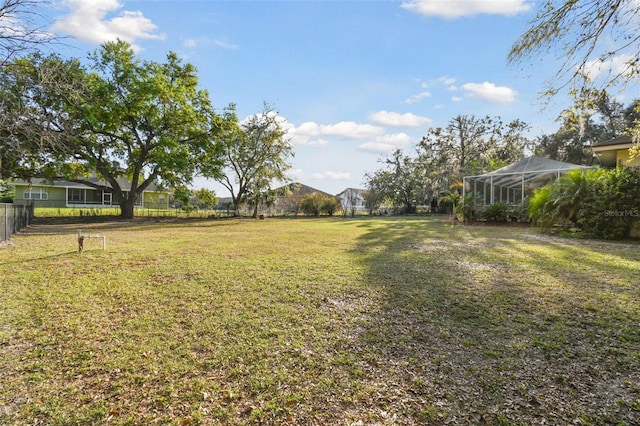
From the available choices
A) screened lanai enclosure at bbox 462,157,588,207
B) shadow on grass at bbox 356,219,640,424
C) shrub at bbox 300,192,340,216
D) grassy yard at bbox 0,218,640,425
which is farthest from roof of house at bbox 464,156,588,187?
shrub at bbox 300,192,340,216

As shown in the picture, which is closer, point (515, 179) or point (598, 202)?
point (598, 202)

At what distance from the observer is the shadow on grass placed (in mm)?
2029

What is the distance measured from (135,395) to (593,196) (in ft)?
38.7

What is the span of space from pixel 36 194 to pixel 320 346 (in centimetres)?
3680

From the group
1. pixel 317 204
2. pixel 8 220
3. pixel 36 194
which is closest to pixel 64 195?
pixel 36 194

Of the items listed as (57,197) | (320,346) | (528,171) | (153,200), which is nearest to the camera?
(320,346)

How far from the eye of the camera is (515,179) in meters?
17.2

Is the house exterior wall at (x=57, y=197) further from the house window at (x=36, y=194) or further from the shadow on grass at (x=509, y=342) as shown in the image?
the shadow on grass at (x=509, y=342)

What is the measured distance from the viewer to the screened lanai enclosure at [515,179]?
49.7 feet

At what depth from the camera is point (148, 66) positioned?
1802 centimetres

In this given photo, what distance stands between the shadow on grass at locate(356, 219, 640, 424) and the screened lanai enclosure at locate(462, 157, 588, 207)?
11166 mm

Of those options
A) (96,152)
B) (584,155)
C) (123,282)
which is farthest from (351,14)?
(584,155)

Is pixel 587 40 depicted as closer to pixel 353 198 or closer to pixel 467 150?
pixel 467 150

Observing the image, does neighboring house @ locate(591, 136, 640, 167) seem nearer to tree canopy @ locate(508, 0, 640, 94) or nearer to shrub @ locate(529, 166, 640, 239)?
shrub @ locate(529, 166, 640, 239)
